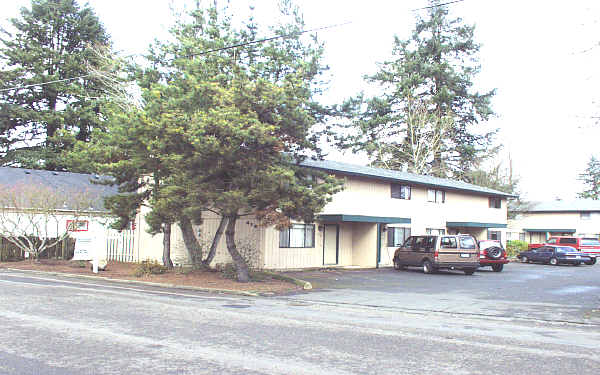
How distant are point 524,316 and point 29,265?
1963cm

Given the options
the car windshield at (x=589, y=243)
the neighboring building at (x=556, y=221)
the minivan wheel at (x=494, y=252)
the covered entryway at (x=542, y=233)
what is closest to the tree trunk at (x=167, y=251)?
the minivan wheel at (x=494, y=252)

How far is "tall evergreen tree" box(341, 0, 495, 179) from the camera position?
52125mm

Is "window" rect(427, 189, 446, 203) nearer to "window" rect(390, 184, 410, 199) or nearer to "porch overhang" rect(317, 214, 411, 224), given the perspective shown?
"window" rect(390, 184, 410, 199)

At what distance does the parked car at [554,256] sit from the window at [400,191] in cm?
1250

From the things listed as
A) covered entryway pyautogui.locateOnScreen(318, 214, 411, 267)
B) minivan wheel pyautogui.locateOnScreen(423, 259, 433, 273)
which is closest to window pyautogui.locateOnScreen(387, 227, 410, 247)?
covered entryway pyautogui.locateOnScreen(318, 214, 411, 267)

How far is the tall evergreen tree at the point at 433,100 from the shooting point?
52125 millimetres

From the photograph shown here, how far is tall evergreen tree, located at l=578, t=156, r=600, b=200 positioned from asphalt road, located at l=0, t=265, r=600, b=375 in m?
87.6

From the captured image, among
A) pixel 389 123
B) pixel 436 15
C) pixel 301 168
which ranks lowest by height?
pixel 301 168

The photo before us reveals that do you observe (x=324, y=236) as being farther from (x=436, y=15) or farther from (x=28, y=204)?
(x=436, y=15)

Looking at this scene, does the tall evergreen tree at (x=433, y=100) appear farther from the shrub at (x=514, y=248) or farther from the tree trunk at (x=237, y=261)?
the tree trunk at (x=237, y=261)

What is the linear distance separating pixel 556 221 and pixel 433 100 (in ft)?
57.1

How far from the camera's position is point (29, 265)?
2298 cm

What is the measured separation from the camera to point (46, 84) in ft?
146

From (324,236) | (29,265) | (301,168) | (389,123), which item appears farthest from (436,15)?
(29,265)
